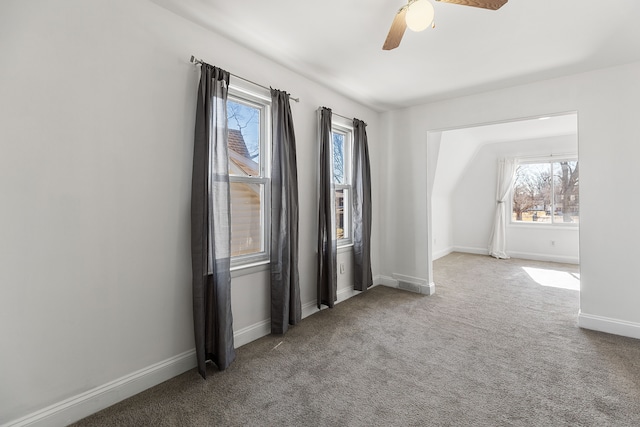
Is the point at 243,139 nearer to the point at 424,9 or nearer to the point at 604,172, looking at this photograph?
the point at 424,9

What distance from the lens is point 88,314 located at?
167 centimetres

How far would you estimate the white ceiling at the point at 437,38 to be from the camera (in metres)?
1.96

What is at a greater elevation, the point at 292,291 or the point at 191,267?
the point at 191,267

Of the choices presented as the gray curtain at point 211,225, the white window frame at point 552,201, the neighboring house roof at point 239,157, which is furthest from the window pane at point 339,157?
the white window frame at point 552,201

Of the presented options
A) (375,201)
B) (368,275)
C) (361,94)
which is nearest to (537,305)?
(368,275)

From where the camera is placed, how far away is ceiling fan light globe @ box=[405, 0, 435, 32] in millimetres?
1506

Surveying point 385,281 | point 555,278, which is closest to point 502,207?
point 555,278

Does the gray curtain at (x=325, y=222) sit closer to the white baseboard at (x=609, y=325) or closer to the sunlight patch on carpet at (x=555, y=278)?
the white baseboard at (x=609, y=325)

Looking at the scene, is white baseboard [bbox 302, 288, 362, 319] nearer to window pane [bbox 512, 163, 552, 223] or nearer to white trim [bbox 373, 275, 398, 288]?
white trim [bbox 373, 275, 398, 288]

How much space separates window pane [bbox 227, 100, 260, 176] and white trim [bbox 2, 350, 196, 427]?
151 cm

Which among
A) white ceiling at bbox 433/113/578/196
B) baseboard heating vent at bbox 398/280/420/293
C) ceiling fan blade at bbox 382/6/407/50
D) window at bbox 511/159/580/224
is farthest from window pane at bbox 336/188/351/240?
window at bbox 511/159/580/224

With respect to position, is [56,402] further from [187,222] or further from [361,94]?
[361,94]

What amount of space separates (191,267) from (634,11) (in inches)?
140

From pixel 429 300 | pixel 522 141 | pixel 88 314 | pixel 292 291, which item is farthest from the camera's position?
pixel 522 141
